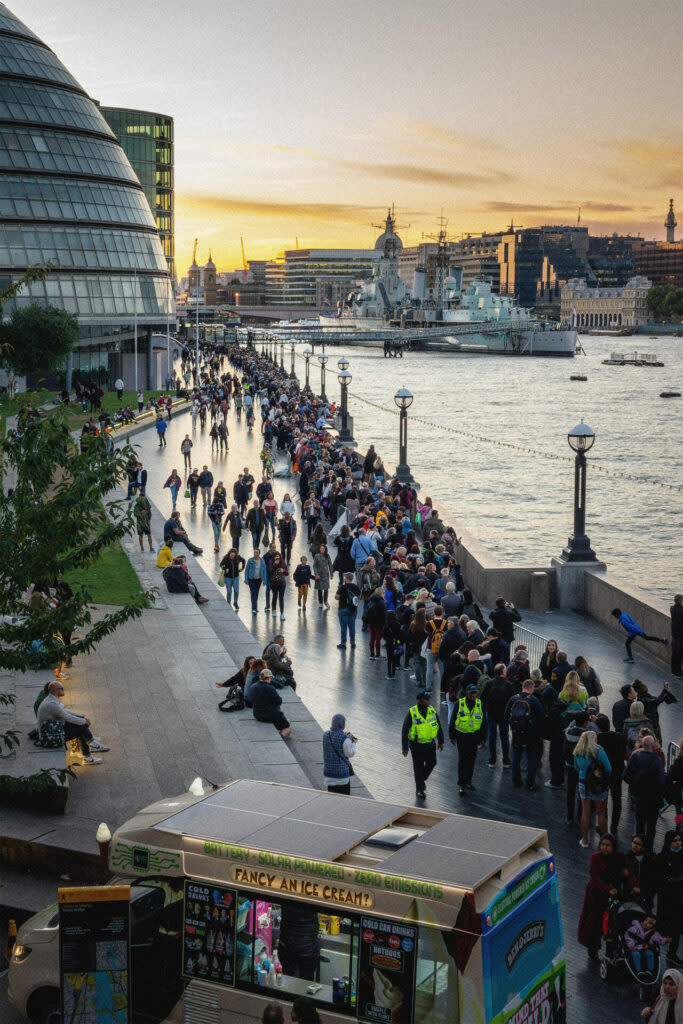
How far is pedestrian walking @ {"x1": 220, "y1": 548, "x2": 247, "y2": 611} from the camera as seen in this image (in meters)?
21.6

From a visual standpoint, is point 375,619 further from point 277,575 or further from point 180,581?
point 180,581

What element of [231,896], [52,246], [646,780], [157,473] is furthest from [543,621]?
[52,246]

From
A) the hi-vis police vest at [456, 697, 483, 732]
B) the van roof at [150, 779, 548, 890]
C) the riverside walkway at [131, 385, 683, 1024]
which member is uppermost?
the van roof at [150, 779, 548, 890]

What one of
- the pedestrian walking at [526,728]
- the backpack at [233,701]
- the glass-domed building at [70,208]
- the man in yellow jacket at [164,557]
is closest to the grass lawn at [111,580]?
the man in yellow jacket at [164,557]

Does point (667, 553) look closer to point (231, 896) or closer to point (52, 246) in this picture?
point (231, 896)

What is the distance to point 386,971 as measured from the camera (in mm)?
7355

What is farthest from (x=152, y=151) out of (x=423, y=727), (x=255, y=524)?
(x=423, y=727)

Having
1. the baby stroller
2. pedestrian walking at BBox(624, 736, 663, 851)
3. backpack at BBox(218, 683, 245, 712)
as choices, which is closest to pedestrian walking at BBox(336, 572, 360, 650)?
backpack at BBox(218, 683, 245, 712)

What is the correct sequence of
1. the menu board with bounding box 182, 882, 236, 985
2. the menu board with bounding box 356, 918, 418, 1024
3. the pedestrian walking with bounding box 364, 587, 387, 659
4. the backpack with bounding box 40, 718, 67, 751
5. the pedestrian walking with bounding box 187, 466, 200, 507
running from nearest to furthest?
the menu board with bounding box 356, 918, 418, 1024 → the menu board with bounding box 182, 882, 236, 985 → the backpack with bounding box 40, 718, 67, 751 → the pedestrian walking with bounding box 364, 587, 387, 659 → the pedestrian walking with bounding box 187, 466, 200, 507

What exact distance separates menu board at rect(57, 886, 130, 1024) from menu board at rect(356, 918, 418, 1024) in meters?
1.62

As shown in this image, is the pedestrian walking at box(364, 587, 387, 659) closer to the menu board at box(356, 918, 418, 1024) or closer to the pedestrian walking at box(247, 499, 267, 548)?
the pedestrian walking at box(247, 499, 267, 548)

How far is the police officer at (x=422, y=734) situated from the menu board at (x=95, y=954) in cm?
529

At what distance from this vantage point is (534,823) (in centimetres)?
1257

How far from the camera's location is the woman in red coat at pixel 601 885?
9.68 m
